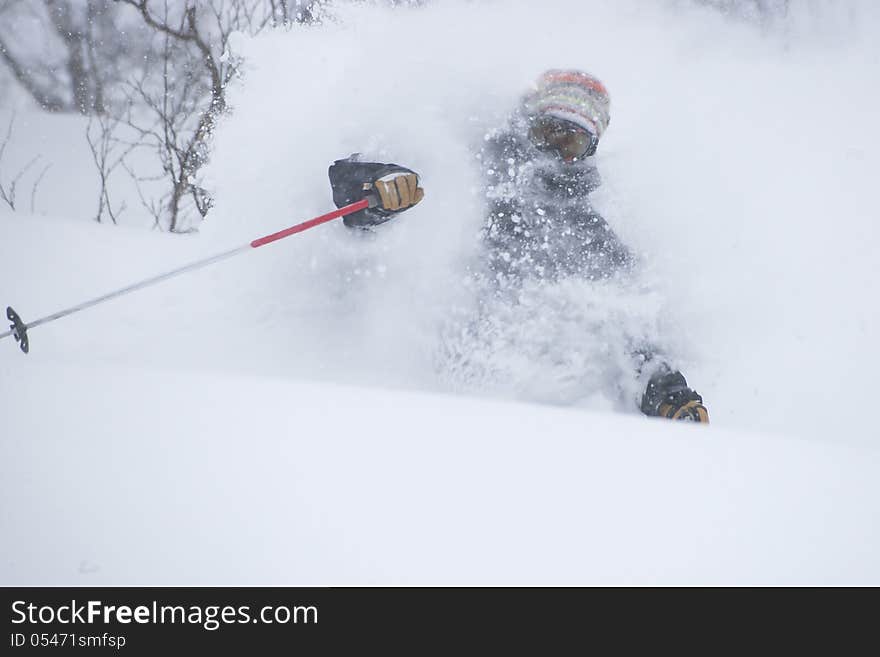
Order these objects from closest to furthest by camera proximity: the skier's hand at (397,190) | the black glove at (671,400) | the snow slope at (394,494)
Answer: the snow slope at (394,494) < the skier's hand at (397,190) < the black glove at (671,400)

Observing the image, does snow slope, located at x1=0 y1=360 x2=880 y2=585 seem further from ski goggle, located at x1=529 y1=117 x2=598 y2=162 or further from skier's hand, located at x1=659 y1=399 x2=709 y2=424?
ski goggle, located at x1=529 y1=117 x2=598 y2=162

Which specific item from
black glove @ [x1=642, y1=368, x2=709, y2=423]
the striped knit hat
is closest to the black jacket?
the striped knit hat

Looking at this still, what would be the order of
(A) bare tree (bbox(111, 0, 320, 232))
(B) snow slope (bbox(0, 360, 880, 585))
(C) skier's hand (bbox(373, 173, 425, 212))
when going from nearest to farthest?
(B) snow slope (bbox(0, 360, 880, 585))
(C) skier's hand (bbox(373, 173, 425, 212))
(A) bare tree (bbox(111, 0, 320, 232))

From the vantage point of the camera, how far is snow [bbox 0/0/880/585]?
31.9 inches

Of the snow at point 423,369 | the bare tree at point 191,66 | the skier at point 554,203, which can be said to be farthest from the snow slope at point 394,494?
the bare tree at point 191,66

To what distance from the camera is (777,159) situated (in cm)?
331

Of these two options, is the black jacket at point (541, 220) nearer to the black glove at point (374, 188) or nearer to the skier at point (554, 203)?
the skier at point (554, 203)

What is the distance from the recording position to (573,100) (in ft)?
5.39

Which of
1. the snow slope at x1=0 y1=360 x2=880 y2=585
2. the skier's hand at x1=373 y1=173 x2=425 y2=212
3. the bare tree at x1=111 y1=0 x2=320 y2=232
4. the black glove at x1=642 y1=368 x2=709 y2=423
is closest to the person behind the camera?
the snow slope at x1=0 y1=360 x2=880 y2=585

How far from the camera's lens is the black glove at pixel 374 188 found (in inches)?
59.3

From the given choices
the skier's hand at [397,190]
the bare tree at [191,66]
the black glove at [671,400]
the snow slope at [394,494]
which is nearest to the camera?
the snow slope at [394,494]

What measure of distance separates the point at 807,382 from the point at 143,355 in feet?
8.66

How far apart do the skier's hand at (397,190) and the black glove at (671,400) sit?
3.35 ft

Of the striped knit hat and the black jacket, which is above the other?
the striped knit hat
